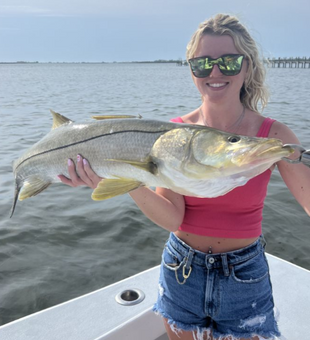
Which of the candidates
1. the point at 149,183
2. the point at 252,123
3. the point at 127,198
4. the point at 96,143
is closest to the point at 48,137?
the point at 96,143

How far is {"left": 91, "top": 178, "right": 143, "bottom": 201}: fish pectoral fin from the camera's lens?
6.57 feet

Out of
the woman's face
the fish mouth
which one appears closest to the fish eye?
the fish mouth

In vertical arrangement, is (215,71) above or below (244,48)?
below

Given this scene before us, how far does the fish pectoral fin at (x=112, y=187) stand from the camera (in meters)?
2.00

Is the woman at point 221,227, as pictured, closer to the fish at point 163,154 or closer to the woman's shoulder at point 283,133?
the woman's shoulder at point 283,133

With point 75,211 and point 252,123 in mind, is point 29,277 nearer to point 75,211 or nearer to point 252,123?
point 75,211

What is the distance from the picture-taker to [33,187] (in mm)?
2707

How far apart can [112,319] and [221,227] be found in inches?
53.9

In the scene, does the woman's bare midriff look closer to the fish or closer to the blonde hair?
the fish

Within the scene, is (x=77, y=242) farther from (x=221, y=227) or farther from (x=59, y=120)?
(x=221, y=227)

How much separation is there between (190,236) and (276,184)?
6689 millimetres

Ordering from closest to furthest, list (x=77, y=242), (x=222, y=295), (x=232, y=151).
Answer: (x=232, y=151), (x=222, y=295), (x=77, y=242)

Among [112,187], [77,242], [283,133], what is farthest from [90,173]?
[77,242]

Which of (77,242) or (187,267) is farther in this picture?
(77,242)
